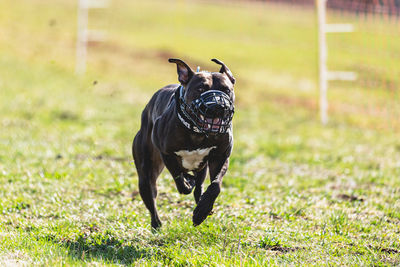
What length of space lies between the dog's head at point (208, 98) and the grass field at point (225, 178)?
1001 mm

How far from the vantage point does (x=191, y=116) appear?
490 cm

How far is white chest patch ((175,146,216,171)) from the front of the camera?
516cm

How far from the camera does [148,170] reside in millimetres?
5863

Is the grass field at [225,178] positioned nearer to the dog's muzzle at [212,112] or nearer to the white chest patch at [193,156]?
the white chest patch at [193,156]

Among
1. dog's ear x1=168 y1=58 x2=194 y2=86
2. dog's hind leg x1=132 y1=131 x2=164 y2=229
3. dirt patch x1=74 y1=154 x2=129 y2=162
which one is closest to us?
dog's ear x1=168 y1=58 x2=194 y2=86

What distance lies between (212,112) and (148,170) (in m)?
1.47

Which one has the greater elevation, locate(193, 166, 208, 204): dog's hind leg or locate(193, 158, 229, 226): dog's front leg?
locate(193, 158, 229, 226): dog's front leg

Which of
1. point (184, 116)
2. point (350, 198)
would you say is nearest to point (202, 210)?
point (184, 116)

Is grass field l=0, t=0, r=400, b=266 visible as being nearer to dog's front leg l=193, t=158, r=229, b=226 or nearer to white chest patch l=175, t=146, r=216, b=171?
dog's front leg l=193, t=158, r=229, b=226

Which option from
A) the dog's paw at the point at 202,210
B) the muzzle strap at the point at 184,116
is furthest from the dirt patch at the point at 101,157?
the dog's paw at the point at 202,210

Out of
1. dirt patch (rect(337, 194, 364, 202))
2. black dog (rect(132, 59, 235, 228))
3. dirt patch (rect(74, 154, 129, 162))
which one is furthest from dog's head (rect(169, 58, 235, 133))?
dirt patch (rect(74, 154, 129, 162))

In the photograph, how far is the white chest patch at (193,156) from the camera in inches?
203

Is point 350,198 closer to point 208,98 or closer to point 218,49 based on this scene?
point 208,98

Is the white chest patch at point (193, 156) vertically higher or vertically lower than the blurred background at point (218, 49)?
higher
